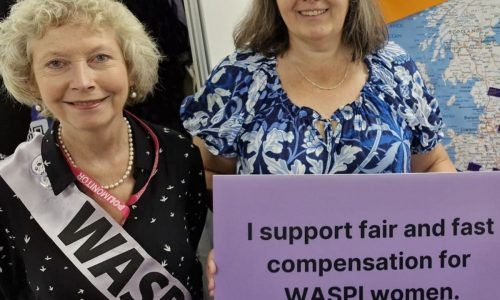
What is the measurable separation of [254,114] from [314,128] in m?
0.16

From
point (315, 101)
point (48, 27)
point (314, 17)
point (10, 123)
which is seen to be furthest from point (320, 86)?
point (10, 123)

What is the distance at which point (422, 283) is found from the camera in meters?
1.05

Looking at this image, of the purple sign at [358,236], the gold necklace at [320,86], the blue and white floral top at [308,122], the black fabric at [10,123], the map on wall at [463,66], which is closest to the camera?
the purple sign at [358,236]

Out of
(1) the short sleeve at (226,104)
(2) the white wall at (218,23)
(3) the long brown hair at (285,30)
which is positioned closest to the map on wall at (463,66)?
(3) the long brown hair at (285,30)

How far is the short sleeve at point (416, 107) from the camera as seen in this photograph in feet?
4.27

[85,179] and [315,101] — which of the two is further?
[315,101]

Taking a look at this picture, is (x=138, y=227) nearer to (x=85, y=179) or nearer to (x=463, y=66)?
(x=85, y=179)

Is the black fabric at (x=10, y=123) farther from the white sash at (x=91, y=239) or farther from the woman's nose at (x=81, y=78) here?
the woman's nose at (x=81, y=78)

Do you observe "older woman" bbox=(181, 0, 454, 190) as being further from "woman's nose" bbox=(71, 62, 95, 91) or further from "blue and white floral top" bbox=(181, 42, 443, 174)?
"woman's nose" bbox=(71, 62, 95, 91)

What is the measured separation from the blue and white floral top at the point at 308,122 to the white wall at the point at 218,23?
383mm

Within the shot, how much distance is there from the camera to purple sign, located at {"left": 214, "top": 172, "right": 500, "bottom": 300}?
101 cm

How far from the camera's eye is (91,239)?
1145 millimetres

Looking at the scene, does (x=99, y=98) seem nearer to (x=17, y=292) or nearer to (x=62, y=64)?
(x=62, y=64)

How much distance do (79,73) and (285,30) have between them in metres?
0.60
